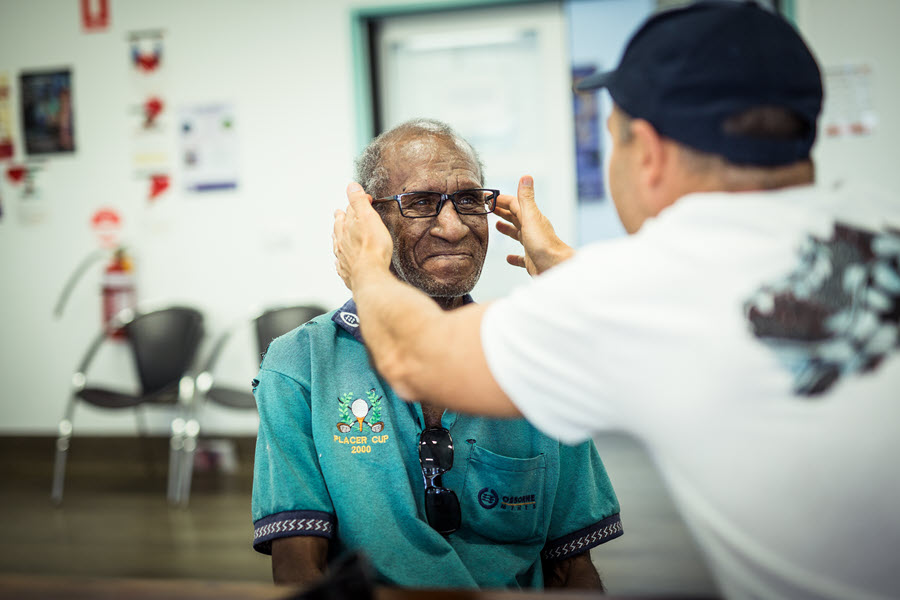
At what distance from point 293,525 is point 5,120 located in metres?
4.41

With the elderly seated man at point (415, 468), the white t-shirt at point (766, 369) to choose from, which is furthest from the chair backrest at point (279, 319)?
the white t-shirt at point (766, 369)

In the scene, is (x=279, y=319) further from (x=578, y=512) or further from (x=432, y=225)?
(x=578, y=512)

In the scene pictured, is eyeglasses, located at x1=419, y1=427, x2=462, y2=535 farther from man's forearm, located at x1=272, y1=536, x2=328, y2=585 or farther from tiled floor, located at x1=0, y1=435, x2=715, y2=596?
tiled floor, located at x1=0, y1=435, x2=715, y2=596

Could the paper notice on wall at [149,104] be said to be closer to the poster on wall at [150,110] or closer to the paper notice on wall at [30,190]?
the poster on wall at [150,110]

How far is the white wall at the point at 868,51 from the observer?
364 centimetres

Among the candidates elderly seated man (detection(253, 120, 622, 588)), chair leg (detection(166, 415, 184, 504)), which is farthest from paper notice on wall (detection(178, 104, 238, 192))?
elderly seated man (detection(253, 120, 622, 588))

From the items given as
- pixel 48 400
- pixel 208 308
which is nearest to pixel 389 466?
pixel 208 308

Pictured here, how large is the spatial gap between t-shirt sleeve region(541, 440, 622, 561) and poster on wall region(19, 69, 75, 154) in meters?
4.19

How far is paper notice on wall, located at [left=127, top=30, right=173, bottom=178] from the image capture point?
14.0 feet

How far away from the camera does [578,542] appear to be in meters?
1.42

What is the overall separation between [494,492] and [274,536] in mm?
411

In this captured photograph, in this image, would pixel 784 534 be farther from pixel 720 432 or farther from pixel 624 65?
pixel 624 65

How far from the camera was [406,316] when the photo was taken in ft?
3.27

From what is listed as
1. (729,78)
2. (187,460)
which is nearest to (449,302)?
(729,78)
